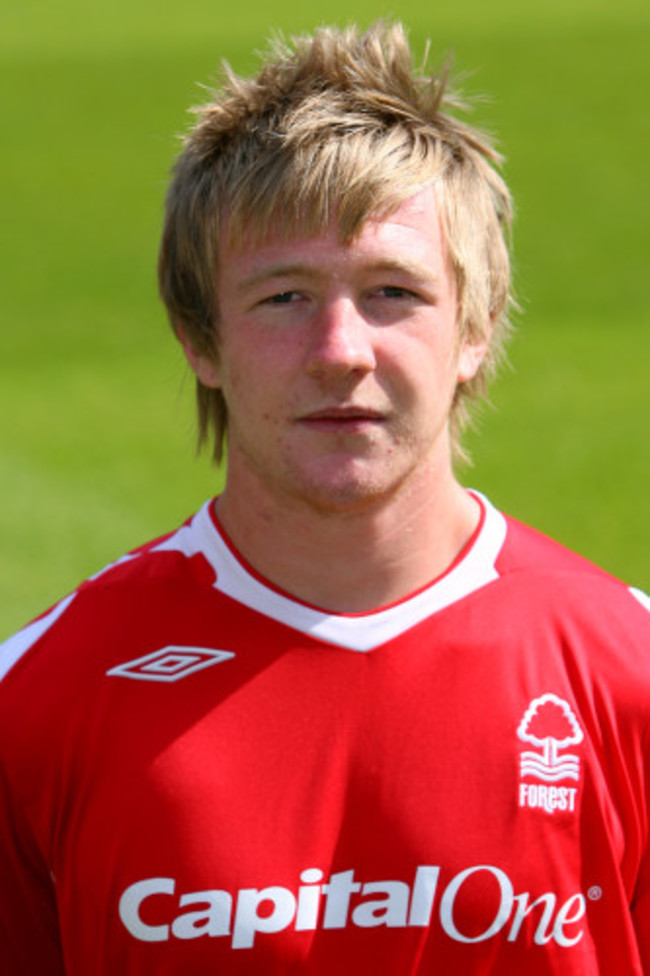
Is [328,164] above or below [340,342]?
above

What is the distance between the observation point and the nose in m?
2.68

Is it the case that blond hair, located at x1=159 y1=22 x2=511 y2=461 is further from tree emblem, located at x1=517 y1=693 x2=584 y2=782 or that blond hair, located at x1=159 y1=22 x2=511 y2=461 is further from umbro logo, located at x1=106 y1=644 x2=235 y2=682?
tree emblem, located at x1=517 y1=693 x2=584 y2=782

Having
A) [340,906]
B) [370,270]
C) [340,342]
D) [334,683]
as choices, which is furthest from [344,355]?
[340,906]

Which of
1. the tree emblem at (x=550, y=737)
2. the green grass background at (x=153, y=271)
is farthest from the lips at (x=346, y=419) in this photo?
the green grass background at (x=153, y=271)

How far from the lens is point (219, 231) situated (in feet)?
9.45

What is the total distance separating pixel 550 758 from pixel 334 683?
0.35 m

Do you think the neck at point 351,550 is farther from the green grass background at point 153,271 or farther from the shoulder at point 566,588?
the green grass background at point 153,271

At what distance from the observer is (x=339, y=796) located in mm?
2715

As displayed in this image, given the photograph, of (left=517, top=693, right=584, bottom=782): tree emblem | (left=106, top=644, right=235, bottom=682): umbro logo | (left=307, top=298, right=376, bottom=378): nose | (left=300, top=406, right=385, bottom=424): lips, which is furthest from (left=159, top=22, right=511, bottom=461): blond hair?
(left=517, top=693, right=584, bottom=782): tree emblem

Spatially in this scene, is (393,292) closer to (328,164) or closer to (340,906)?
(328,164)

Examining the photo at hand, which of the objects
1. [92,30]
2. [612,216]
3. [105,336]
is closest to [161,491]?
[105,336]

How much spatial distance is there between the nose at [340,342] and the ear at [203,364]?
0.31 m

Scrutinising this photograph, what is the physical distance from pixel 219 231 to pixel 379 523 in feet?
1.75

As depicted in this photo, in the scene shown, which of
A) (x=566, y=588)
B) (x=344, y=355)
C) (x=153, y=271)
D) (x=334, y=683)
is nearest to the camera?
(x=344, y=355)
